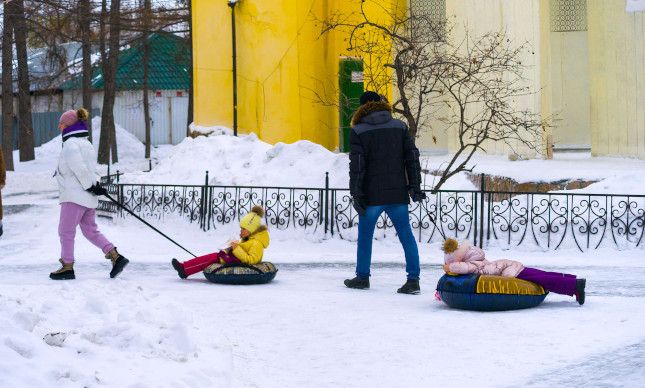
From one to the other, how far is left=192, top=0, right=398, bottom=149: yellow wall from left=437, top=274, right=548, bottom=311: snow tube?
15494mm

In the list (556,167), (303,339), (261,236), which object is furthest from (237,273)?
(556,167)

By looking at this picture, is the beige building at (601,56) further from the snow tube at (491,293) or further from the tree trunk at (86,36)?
the snow tube at (491,293)

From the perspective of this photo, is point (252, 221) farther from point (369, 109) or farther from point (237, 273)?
point (369, 109)

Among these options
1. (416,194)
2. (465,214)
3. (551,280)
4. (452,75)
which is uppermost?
(452,75)

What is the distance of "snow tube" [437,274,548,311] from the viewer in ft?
33.8

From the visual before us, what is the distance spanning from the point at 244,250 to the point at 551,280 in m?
3.50

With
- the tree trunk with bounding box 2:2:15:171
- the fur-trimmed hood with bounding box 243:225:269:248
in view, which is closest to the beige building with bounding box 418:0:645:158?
the tree trunk with bounding box 2:2:15:171

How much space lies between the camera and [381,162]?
1177 centimetres

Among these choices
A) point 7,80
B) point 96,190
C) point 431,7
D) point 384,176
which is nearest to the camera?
point 384,176

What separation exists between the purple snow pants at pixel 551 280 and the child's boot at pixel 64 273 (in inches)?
194

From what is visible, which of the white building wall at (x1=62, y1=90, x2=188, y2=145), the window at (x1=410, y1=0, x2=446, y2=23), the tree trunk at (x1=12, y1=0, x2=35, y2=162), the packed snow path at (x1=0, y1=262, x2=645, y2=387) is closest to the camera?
the packed snow path at (x1=0, y1=262, x2=645, y2=387)

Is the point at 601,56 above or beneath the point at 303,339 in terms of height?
above

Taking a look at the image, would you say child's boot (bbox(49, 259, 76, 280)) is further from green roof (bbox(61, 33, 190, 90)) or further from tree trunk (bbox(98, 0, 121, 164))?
green roof (bbox(61, 33, 190, 90))

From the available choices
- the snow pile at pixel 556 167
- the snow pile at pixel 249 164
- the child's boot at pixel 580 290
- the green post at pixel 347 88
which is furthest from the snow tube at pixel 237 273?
the green post at pixel 347 88
